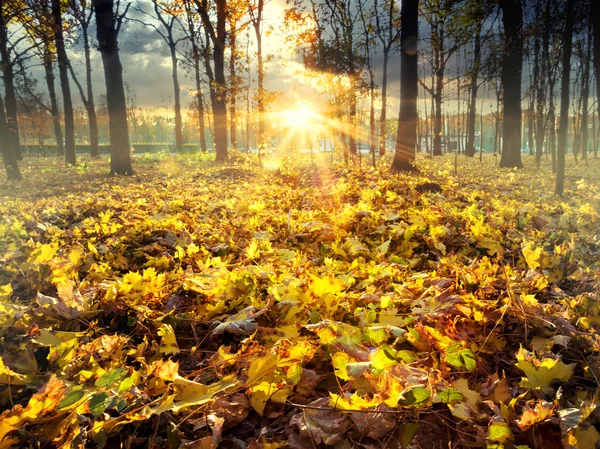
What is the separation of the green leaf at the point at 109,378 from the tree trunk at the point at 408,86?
8.59m

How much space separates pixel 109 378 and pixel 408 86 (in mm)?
9536

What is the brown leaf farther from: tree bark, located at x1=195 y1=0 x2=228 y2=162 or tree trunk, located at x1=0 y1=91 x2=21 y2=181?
tree bark, located at x1=195 y1=0 x2=228 y2=162

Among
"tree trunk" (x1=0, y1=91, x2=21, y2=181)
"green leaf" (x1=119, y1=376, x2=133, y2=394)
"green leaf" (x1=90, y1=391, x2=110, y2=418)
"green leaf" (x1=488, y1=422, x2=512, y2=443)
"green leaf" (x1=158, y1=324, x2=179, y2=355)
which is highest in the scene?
"tree trunk" (x1=0, y1=91, x2=21, y2=181)

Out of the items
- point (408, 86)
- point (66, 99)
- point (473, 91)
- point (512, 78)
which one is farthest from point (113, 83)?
point (473, 91)

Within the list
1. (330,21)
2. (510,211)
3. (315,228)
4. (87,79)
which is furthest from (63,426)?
(87,79)

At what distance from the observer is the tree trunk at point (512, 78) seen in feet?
45.3

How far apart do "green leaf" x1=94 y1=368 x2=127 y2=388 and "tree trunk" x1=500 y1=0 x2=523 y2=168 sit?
51.8 feet

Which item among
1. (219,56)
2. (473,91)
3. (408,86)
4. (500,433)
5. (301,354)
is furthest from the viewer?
(473,91)

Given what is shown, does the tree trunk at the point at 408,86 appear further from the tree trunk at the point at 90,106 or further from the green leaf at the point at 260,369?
the tree trunk at the point at 90,106

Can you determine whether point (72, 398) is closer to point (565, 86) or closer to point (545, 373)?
point (545, 373)

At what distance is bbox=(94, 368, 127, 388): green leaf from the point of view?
3.36 feet

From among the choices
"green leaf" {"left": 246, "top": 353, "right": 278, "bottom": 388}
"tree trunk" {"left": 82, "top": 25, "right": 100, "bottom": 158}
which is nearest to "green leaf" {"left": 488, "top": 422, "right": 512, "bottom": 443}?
"green leaf" {"left": 246, "top": 353, "right": 278, "bottom": 388}

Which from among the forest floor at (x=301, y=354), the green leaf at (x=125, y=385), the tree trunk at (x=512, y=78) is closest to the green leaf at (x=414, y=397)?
the forest floor at (x=301, y=354)

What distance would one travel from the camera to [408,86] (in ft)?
29.8
